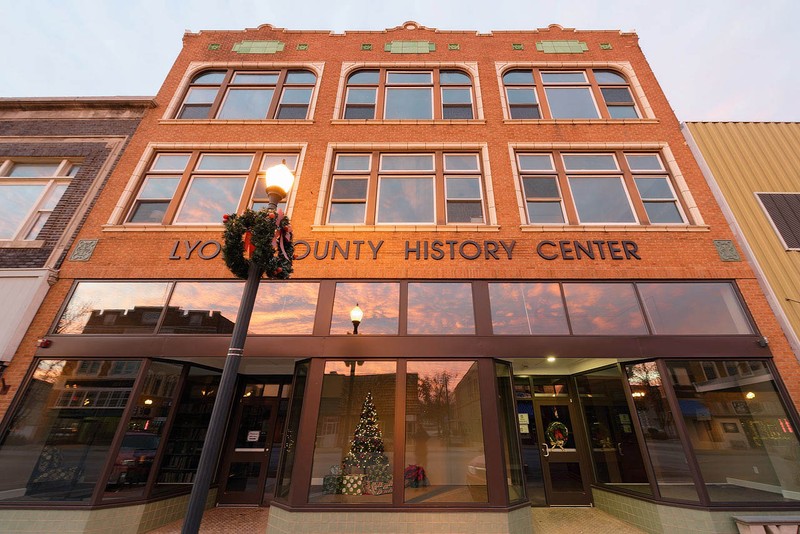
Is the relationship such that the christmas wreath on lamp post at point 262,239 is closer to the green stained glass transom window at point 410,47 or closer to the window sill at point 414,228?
the window sill at point 414,228

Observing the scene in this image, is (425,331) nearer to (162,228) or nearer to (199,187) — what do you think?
(162,228)

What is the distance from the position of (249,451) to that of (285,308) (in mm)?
3938

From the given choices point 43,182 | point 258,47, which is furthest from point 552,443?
point 258,47

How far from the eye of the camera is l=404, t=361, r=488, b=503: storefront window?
6.67m

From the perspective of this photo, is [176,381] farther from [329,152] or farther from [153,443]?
[329,152]

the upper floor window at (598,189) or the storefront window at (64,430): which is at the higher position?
the upper floor window at (598,189)

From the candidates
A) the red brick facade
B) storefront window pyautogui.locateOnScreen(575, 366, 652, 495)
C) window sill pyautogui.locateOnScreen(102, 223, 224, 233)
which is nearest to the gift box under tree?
the red brick facade

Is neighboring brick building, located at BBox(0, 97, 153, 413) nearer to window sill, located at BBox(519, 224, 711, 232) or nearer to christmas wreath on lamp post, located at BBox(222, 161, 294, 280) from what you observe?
christmas wreath on lamp post, located at BBox(222, 161, 294, 280)

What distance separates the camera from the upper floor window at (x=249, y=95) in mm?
11570

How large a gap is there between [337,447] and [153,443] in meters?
3.90

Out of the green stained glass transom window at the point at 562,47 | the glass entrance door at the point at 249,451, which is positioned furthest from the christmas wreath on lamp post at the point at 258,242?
the green stained glass transom window at the point at 562,47

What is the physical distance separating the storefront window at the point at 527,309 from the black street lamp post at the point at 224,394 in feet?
17.3

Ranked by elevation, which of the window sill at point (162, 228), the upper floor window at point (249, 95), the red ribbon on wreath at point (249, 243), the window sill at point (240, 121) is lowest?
the red ribbon on wreath at point (249, 243)

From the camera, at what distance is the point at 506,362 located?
7910 millimetres
